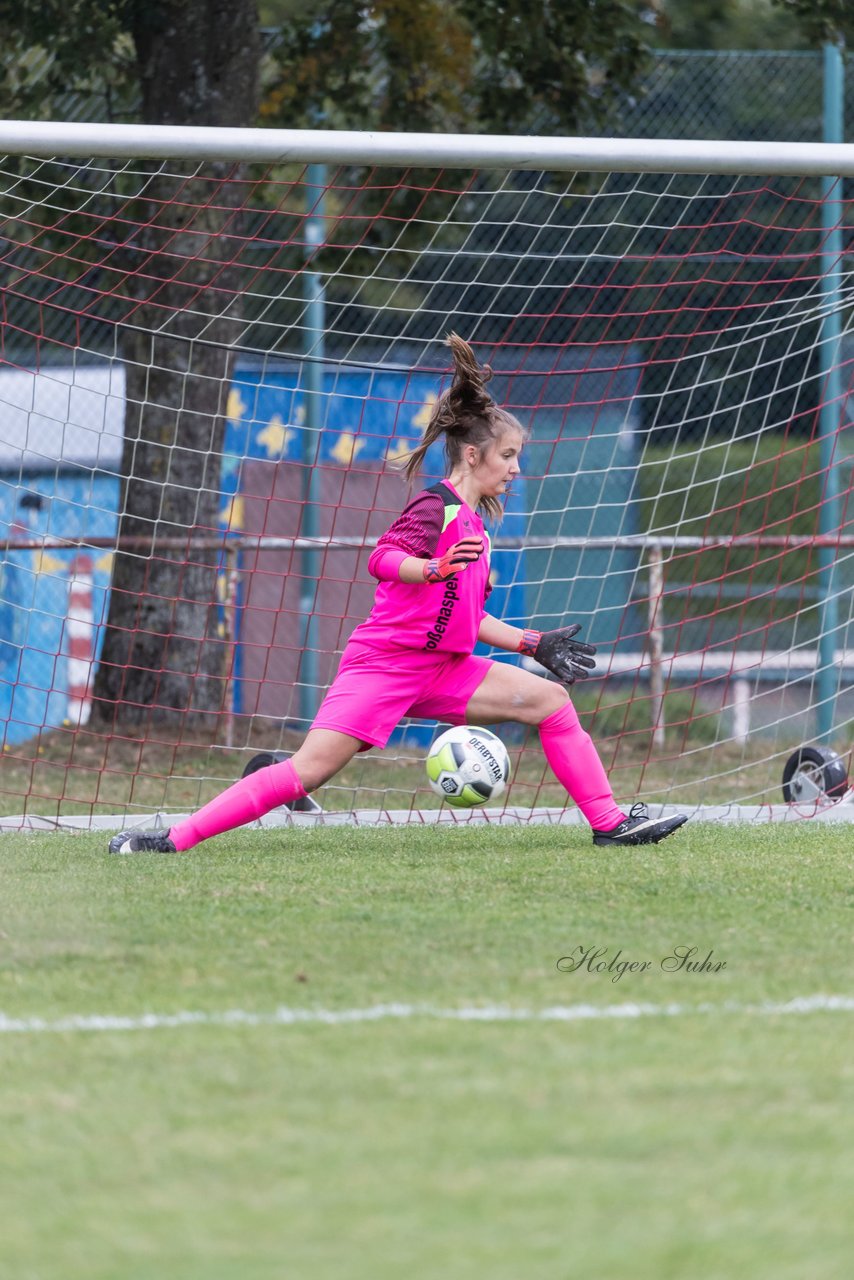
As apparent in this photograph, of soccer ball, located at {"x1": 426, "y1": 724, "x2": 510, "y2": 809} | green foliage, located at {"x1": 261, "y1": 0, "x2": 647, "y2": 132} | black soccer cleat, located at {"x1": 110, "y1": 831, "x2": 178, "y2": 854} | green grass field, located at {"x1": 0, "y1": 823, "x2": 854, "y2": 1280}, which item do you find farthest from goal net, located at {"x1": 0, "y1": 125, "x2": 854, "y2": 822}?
green grass field, located at {"x1": 0, "y1": 823, "x2": 854, "y2": 1280}

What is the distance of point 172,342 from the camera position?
938cm

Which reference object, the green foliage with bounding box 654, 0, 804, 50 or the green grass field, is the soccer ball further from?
the green foliage with bounding box 654, 0, 804, 50

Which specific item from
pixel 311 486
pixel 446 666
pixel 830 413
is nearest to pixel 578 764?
pixel 446 666

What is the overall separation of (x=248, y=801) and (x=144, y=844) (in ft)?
1.38

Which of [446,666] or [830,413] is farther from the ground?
[830,413]

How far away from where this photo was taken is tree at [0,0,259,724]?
9.28 meters

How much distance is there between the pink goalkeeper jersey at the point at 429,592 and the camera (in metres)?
5.05

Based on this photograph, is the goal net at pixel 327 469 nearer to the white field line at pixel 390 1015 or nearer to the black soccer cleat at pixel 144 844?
the black soccer cleat at pixel 144 844

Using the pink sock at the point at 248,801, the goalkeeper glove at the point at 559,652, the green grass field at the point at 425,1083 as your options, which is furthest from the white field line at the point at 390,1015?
the goalkeeper glove at the point at 559,652

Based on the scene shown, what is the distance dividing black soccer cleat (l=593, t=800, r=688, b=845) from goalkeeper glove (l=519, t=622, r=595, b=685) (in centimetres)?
49

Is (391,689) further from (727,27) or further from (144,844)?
(727,27)

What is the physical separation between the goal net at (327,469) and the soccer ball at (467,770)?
5.20 ft

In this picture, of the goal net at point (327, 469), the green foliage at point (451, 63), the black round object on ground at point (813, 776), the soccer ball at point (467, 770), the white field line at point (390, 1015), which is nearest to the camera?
the white field line at point (390, 1015)

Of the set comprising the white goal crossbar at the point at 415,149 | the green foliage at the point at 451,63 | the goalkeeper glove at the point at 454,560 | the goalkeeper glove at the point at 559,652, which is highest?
the green foliage at the point at 451,63
